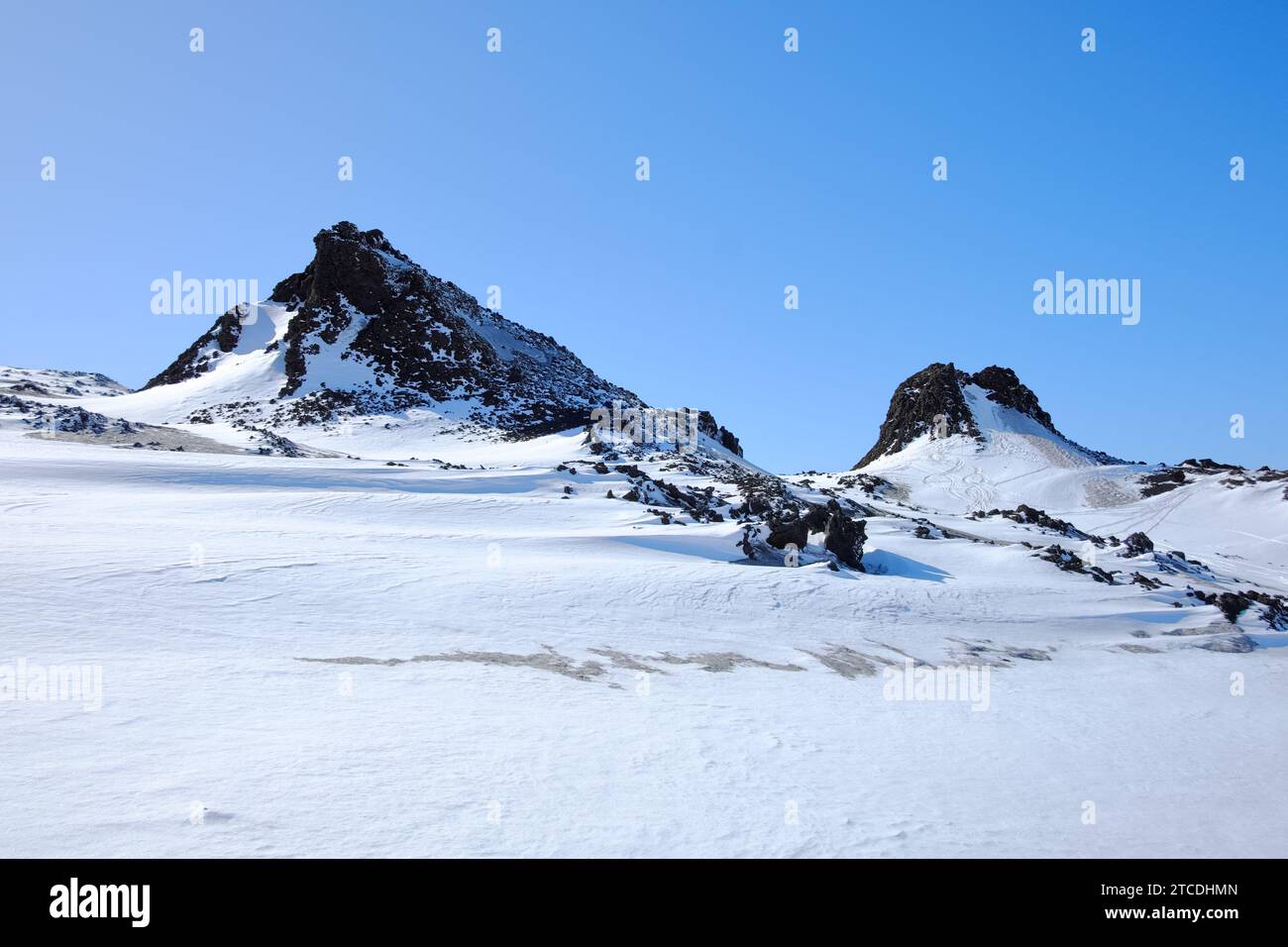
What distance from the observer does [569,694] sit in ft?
33.8

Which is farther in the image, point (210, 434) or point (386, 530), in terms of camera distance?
point (210, 434)

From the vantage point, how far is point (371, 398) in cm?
5828

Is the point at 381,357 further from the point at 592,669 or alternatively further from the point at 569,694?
the point at 569,694

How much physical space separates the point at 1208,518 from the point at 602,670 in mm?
45115

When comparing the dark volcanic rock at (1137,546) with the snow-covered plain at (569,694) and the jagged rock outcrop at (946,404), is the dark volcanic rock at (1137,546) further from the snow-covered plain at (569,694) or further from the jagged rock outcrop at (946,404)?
the jagged rock outcrop at (946,404)

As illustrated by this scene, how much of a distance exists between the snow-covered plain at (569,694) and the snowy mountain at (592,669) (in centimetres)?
6

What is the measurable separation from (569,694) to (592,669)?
132 centimetres

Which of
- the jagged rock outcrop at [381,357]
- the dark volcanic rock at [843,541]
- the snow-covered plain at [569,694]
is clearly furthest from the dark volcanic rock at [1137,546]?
the jagged rock outcrop at [381,357]

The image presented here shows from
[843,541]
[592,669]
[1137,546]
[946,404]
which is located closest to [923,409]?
[946,404]

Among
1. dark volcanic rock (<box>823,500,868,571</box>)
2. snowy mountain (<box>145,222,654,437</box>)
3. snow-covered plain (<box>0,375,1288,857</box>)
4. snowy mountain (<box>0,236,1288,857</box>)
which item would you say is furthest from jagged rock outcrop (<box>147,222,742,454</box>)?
snow-covered plain (<box>0,375,1288,857</box>)

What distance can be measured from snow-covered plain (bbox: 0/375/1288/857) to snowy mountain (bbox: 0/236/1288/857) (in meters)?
0.06

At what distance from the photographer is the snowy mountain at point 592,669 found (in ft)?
21.4
